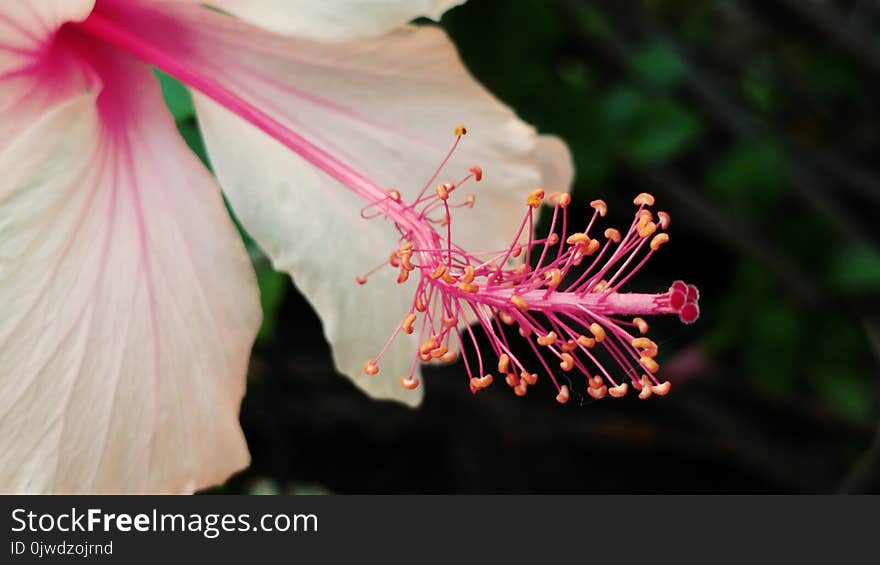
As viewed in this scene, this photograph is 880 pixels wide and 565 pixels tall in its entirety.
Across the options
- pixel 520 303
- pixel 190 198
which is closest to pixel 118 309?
pixel 190 198

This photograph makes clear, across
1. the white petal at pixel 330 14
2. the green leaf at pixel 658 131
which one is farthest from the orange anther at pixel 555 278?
the green leaf at pixel 658 131

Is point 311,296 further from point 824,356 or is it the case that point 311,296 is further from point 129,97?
point 824,356

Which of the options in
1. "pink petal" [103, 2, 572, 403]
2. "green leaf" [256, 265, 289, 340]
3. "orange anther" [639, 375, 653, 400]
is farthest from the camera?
"green leaf" [256, 265, 289, 340]

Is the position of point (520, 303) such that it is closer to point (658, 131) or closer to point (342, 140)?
point (342, 140)

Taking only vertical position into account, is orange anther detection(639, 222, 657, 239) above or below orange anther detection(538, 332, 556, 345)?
above

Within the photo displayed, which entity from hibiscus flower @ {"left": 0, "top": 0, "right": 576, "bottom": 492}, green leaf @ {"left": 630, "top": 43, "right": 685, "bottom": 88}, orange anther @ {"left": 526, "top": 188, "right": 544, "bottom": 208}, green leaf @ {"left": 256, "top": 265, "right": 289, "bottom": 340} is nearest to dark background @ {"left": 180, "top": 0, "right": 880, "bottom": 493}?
green leaf @ {"left": 630, "top": 43, "right": 685, "bottom": 88}

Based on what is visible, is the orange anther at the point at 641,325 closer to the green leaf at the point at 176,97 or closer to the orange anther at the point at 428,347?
the orange anther at the point at 428,347

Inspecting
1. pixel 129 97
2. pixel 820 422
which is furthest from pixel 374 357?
pixel 820 422

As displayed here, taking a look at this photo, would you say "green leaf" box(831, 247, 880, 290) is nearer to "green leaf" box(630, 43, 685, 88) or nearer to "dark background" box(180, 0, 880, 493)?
"dark background" box(180, 0, 880, 493)
